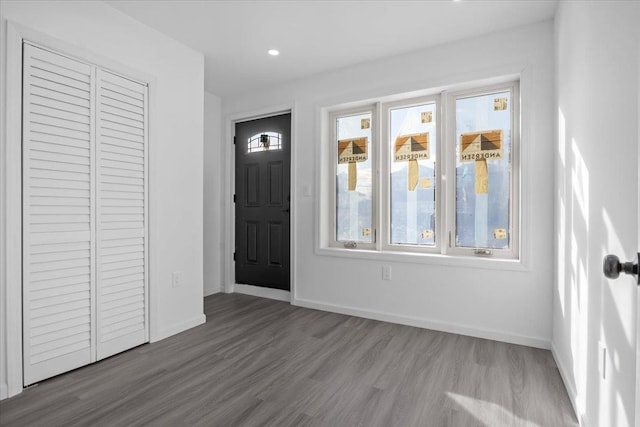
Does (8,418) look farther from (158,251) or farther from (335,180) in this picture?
(335,180)

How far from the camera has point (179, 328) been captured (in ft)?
9.68

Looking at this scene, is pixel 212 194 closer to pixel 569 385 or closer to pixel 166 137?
pixel 166 137

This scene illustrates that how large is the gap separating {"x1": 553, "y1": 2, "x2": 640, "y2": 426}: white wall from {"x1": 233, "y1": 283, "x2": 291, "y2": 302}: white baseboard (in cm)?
265

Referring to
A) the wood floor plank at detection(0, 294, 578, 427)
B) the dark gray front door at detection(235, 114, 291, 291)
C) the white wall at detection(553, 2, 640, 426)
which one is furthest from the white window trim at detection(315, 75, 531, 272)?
the wood floor plank at detection(0, 294, 578, 427)

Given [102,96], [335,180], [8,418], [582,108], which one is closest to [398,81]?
[335,180]

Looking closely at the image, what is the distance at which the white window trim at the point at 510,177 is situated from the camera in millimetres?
2775

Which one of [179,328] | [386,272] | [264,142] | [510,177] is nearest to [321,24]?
[264,142]

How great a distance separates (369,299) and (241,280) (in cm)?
182

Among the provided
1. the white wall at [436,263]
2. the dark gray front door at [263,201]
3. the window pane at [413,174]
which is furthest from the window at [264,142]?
the window pane at [413,174]

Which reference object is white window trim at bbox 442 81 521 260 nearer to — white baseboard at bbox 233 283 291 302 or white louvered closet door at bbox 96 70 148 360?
white baseboard at bbox 233 283 291 302

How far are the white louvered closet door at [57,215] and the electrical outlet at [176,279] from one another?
66cm

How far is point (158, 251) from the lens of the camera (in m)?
2.79

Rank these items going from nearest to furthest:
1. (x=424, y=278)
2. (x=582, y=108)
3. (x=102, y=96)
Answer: (x=582, y=108), (x=102, y=96), (x=424, y=278)

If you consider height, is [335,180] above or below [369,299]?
above
